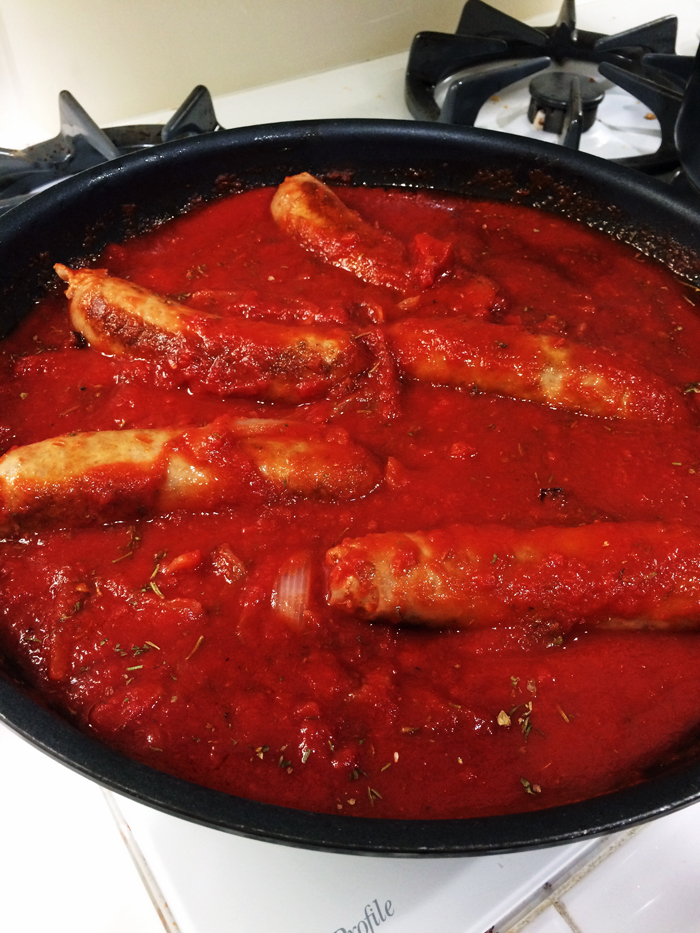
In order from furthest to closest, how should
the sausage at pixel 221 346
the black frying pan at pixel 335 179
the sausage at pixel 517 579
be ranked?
the black frying pan at pixel 335 179, the sausage at pixel 221 346, the sausage at pixel 517 579

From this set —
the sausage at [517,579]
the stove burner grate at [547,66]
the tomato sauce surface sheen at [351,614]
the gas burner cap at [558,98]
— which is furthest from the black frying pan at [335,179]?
the sausage at [517,579]

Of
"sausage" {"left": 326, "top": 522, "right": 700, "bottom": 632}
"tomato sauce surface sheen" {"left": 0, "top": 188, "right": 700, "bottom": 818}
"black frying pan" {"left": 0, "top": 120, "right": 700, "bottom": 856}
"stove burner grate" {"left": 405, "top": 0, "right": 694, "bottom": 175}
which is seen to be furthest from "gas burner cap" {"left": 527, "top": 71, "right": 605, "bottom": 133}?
"sausage" {"left": 326, "top": 522, "right": 700, "bottom": 632}

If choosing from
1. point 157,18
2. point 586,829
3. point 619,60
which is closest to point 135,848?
point 586,829

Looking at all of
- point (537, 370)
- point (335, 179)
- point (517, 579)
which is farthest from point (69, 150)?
point (517, 579)

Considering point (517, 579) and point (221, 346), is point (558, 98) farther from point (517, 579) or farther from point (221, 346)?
point (517, 579)

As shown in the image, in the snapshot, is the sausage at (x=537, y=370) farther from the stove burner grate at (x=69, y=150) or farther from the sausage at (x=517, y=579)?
the stove burner grate at (x=69, y=150)

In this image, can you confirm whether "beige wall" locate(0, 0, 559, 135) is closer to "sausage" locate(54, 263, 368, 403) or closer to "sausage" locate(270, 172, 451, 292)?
"sausage" locate(270, 172, 451, 292)

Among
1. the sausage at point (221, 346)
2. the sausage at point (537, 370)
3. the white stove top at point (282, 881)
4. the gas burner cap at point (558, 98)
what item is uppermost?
the gas burner cap at point (558, 98)
